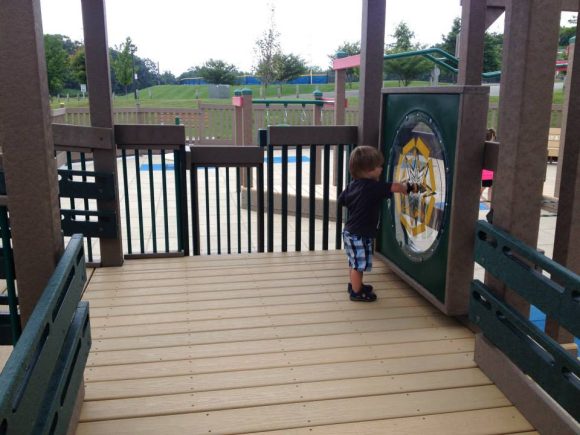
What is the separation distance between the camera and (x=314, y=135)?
4.30m

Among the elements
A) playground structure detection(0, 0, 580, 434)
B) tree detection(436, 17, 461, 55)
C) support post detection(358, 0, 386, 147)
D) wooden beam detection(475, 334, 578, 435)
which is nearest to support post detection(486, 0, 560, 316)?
playground structure detection(0, 0, 580, 434)

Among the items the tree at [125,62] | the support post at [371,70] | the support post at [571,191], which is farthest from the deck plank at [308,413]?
the tree at [125,62]

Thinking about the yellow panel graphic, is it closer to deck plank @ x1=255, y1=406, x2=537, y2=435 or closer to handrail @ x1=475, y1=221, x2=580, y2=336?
handrail @ x1=475, y1=221, x2=580, y2=336

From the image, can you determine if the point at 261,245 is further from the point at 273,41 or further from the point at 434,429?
the point at 273,41

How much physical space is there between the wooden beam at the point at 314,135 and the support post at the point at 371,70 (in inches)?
3.7

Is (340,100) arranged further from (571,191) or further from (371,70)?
(571,191)

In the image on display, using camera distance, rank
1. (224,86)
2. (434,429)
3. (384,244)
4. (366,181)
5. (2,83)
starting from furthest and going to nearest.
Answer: (224,86) < (384,244) < (366,181) < (434,429) < (2,83)

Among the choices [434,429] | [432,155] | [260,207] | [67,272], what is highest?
[432,155]

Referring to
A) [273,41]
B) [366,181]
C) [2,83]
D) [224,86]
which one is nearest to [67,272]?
[2,83]

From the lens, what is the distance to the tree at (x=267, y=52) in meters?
31.1

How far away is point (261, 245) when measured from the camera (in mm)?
4641

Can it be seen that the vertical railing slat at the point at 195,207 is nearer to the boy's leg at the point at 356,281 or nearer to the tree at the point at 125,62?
A: the boy's leg at the point at 356,281

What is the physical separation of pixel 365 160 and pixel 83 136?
1966 millimetres

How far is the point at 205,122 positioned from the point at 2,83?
14954mm
